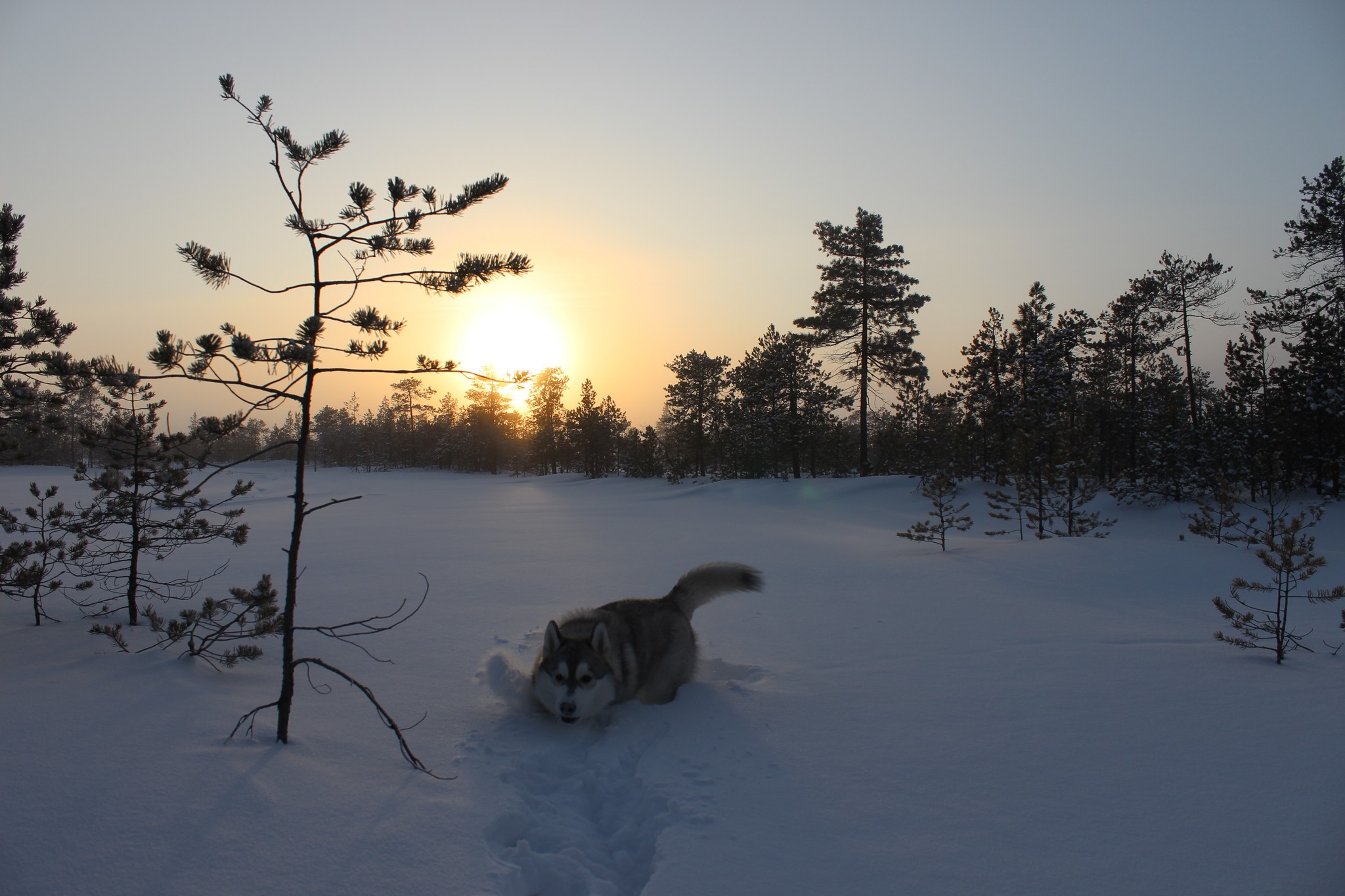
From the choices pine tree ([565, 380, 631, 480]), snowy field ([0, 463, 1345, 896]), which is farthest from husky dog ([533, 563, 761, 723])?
pine tree ([565, 380, 631, 480])

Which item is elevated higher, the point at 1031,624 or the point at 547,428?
the point at 547,428

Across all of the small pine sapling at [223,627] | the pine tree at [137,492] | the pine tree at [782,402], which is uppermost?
the pine tree at [782,402]

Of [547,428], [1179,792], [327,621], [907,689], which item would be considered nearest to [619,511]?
[327,621]

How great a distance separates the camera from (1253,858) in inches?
93.7

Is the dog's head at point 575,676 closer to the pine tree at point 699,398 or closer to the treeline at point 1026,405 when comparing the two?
the treeline at point 1026,405

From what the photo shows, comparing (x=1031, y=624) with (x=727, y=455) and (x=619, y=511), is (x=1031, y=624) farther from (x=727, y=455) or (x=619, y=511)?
(x=727, y=455)

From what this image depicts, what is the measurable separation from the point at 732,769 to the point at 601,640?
117 centimetres

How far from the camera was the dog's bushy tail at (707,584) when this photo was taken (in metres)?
5.15

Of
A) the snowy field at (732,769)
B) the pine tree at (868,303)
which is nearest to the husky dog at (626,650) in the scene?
the snowy field at (732,769)

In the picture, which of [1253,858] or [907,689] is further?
[907,689]

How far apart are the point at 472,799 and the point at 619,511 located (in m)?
19.7

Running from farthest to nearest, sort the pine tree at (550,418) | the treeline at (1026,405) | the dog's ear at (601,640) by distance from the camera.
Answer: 1. the pine tree at (550,418)
2. the treeline at (1026,405)
3. the dog's ear at (601,640)

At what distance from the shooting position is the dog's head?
383 centimetres

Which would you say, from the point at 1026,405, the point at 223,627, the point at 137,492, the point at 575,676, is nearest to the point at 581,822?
the point at 575,676
